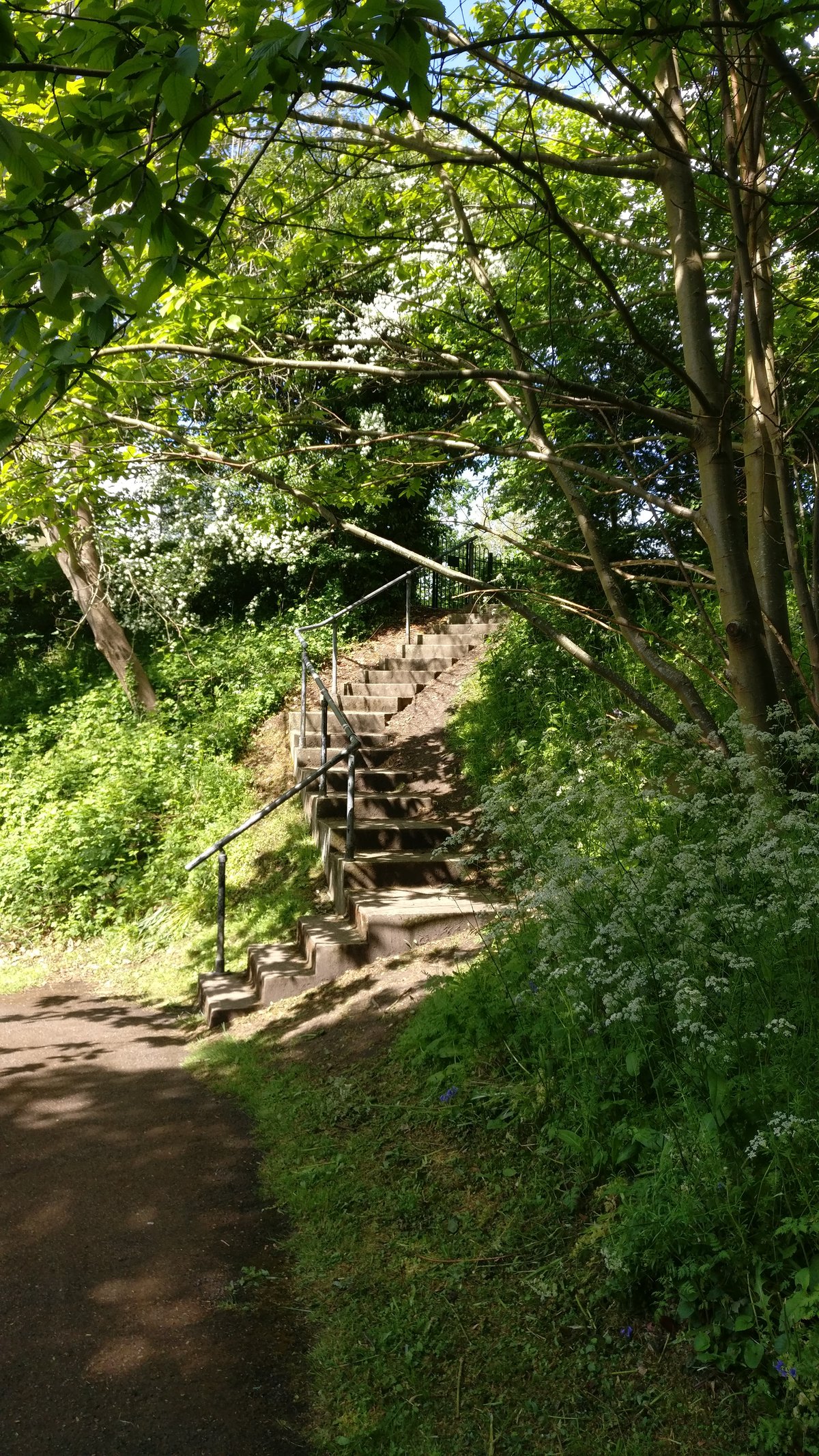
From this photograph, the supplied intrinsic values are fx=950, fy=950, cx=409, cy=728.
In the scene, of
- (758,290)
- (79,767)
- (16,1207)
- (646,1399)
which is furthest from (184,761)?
(646,1399)

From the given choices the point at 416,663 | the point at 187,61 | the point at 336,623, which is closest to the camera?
the point at 187,61

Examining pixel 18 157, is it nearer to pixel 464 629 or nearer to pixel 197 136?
pixel 197 136

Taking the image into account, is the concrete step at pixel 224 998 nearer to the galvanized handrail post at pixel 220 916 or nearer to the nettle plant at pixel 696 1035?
the galvanized handrail post at pixel 220 916

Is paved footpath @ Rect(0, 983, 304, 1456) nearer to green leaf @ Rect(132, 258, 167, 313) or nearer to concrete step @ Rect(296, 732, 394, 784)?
green leaf @ Rect(132, 258, 167, 313)

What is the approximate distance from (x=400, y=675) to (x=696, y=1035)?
902 centimetres

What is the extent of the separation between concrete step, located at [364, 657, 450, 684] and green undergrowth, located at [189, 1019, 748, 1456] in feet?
24.8

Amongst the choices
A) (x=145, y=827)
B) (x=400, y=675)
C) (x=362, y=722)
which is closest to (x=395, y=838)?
(x=362, y=722)

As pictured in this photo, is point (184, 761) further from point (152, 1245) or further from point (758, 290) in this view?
point (758, 290)

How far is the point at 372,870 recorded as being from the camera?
23.9 feet

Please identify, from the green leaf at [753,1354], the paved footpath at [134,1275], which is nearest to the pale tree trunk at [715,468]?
the green leaf at [753,1354]

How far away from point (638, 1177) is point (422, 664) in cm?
942

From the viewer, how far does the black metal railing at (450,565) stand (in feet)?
52.3

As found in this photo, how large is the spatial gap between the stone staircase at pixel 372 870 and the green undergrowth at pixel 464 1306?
4.26 ft

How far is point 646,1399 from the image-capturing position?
97.6 inches
